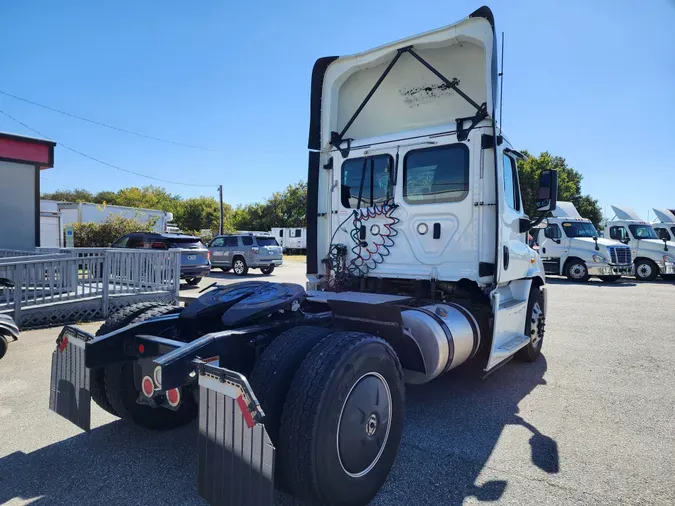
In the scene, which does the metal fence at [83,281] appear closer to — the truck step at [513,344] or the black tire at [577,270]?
the truck step at [513,344]

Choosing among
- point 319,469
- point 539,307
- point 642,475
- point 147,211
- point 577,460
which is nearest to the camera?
point 319,469

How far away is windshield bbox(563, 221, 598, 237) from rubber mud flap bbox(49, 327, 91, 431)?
57.1ft

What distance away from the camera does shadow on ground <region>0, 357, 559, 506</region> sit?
262cm

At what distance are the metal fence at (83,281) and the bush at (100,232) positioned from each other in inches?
486

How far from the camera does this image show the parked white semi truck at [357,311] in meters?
2.19

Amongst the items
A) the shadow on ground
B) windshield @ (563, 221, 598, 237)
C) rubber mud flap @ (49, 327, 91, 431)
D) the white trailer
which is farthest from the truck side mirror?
the white trailer

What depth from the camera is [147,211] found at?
84.7 feet

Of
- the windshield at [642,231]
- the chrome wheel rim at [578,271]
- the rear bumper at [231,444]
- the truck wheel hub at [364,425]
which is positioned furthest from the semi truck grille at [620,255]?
the rear bumper at [231,444]

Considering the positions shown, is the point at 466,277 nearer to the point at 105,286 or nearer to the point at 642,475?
the point at 642,475

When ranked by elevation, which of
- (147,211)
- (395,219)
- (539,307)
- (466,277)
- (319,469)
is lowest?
(319,469)

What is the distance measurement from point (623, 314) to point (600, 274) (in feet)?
24.6

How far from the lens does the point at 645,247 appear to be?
57.0 ft

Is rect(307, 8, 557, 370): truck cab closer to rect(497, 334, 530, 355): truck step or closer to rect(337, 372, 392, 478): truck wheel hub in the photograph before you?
rect(497, 334, 530, 355): truck step

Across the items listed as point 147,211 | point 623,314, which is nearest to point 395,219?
point 623,314
